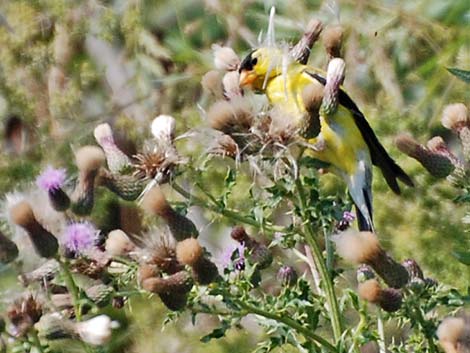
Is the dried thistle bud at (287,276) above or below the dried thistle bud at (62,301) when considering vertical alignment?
below

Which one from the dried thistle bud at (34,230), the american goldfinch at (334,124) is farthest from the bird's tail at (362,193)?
the dried thistle bud at (34,230)

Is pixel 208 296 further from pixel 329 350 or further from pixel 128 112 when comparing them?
pixel 128 112

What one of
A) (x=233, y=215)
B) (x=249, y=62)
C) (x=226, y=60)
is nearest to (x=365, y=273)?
(x=233, y=215)

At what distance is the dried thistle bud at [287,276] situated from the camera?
58.6 inches

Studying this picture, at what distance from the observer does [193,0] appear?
3438 millimetres

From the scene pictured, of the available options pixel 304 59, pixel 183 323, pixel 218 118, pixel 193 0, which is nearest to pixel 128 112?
pixel 193 0

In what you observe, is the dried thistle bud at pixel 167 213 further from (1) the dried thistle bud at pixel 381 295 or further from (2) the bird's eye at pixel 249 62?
(2) the bird's eye at pixel 249 62

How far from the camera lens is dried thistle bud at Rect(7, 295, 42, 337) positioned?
1286 mm

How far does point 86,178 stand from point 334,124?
60cm

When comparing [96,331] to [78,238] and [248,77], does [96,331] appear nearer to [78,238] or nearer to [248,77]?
[78,238]

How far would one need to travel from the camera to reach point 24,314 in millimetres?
1295

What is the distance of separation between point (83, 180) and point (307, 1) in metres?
1.72

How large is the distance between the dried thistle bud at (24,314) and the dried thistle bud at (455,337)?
16.6 inches

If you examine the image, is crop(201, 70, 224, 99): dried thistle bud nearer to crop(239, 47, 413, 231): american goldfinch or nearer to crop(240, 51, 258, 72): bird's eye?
crop(239, 47, 413, 231): american goldfinch
